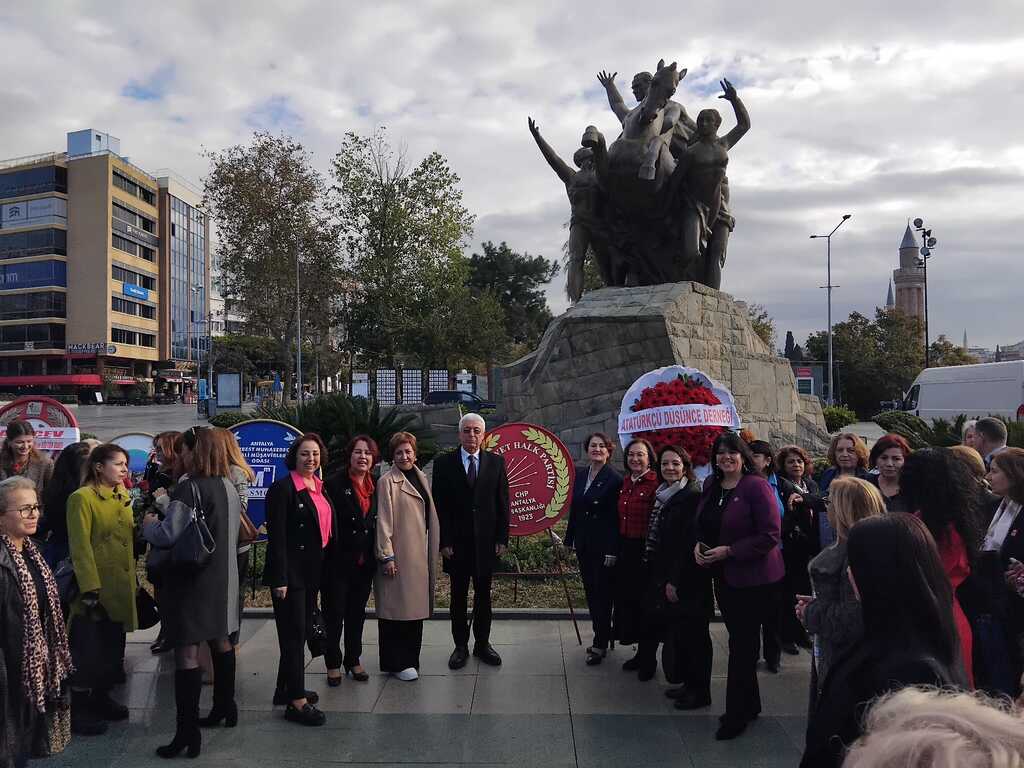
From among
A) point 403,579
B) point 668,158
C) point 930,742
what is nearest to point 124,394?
point 668,158

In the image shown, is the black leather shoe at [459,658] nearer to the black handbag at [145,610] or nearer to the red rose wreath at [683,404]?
the black handbag at [145,610]

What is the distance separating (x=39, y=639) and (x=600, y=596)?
3.47 meters

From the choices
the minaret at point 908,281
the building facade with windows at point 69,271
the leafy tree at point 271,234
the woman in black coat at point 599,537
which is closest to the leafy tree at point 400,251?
the leafy tree at point 271,234

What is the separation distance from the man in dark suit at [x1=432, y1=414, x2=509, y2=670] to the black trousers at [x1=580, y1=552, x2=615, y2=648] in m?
0.64

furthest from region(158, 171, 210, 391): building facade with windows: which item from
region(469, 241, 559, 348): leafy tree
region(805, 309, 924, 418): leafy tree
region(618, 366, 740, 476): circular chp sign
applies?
region(618, 366, 740, 476): circular chp sign

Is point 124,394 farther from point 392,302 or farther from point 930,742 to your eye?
point 930,742

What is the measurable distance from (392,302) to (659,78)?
21355 mm

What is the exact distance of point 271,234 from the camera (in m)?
30.8

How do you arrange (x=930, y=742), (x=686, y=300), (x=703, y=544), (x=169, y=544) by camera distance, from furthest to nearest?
(x=686, y=300) < (x=703, y=544) < (x=169, y=544) < (x=930, y=742)

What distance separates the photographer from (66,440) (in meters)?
8.30

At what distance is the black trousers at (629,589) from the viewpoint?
17.6 ft

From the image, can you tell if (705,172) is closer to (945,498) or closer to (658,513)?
(658,513)

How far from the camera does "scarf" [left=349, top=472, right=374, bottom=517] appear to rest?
5.23m

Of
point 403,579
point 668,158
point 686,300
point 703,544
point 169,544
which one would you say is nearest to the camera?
point 169,544
